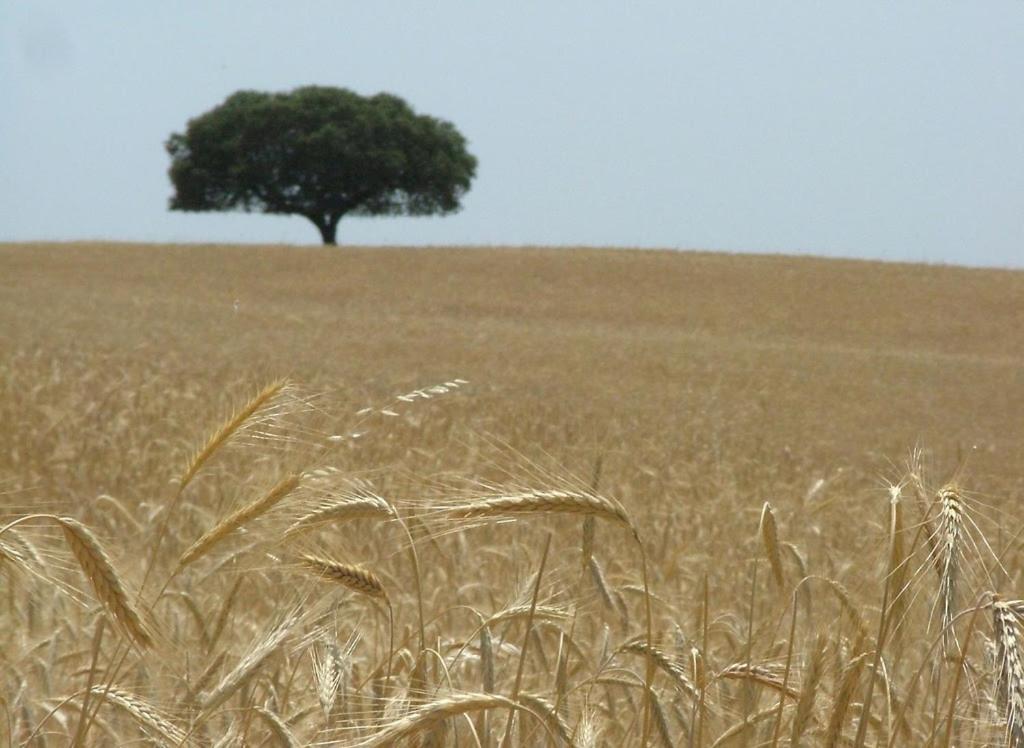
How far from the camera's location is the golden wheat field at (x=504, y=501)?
150cm

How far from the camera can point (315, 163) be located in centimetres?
4700

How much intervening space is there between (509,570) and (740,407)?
10.4m

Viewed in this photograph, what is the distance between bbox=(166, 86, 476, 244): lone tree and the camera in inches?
1857

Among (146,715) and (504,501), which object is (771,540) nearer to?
(504,501)

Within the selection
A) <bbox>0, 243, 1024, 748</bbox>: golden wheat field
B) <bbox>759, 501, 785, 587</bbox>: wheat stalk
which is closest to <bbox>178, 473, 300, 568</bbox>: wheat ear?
<bbox>0, 243, 1024, 748</bbox>: golden wheat field

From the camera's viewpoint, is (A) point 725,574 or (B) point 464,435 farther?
(B) point 464,435

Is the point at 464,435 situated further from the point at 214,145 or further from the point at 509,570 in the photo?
the point at 214,145

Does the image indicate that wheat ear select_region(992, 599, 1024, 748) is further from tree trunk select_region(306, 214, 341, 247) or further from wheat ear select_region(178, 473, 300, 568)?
tree trunk select_region(306, 214, 341, 247)

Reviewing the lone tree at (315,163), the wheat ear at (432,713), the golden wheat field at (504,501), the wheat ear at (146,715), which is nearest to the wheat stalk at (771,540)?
the golden wheat field at (504,501)

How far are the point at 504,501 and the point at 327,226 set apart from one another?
48.4m

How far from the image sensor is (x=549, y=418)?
35.9 feet

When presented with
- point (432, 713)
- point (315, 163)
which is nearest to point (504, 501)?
point (432, 713)

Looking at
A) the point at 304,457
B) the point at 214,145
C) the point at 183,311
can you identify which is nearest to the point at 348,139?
the point at 214,145

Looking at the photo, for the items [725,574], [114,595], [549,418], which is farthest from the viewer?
[549,418]
